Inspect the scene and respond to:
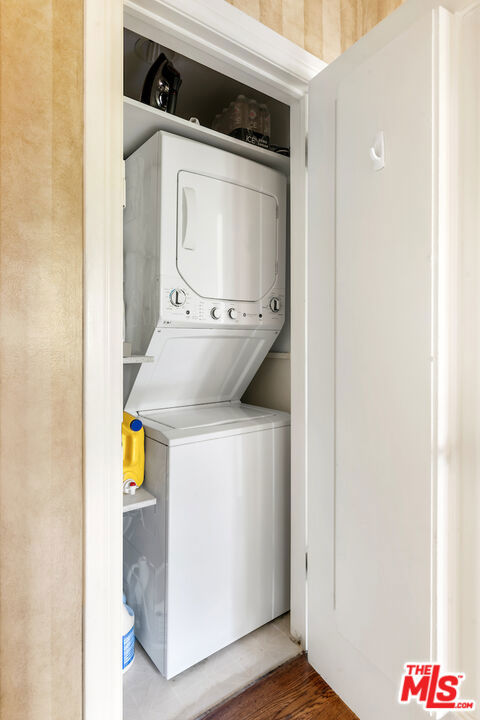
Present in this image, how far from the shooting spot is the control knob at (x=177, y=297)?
5.58 ft

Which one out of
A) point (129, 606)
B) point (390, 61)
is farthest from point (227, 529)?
point (390, 61)

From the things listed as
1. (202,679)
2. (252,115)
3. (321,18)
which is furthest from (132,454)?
(321,18)

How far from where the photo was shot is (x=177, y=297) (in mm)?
1712

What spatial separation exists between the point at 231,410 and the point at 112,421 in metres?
1.07

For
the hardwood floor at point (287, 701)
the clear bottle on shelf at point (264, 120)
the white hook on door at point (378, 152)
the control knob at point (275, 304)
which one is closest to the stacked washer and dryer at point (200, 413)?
the control knob at point (275, 304)

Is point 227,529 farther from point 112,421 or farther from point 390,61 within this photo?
point 390,61

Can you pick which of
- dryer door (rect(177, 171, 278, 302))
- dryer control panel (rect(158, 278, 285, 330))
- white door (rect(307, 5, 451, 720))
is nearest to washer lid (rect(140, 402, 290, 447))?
white door (rect(307, 5, 451, 720))

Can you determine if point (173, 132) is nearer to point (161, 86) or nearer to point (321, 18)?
point (161, 86)

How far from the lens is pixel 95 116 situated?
105cm

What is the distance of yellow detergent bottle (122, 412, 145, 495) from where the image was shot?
164 centimetres

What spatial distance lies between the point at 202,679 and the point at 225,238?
6.04ft

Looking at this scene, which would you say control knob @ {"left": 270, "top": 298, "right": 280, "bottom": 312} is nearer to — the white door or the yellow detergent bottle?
the white door

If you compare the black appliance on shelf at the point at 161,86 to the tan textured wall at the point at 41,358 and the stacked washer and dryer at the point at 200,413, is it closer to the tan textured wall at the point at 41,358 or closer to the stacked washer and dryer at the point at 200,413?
the stacked washer and dryer at the point at 200,413

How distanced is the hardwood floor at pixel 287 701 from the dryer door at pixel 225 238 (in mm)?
1586
